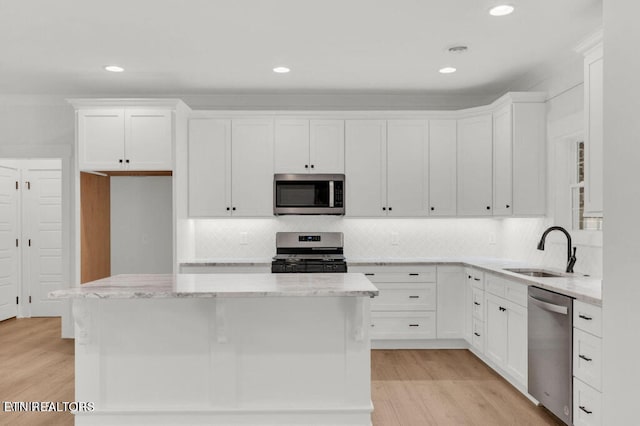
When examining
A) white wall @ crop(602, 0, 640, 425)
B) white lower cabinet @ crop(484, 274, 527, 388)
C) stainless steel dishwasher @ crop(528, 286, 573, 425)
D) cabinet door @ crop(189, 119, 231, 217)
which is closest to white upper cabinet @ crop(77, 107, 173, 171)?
cabinet door @ crop(189, 119, 231, 217)

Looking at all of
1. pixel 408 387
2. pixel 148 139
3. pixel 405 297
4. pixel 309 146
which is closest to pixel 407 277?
pixel 405 297

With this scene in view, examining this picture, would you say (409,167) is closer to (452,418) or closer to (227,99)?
(227,99)

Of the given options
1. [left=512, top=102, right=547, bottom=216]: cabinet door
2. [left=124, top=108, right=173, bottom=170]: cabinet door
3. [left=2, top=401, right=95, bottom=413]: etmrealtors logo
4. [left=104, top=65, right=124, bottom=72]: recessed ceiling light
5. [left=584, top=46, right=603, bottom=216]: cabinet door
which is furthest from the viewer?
[left=124, top=108, right=173, bottom=170]: cabinet door

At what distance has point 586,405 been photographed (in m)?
2.54

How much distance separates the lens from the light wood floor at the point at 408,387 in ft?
9.77

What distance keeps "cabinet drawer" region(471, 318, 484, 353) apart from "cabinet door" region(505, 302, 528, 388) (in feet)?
1.74

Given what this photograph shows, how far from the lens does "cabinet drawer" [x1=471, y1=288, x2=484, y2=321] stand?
4094 millimetres

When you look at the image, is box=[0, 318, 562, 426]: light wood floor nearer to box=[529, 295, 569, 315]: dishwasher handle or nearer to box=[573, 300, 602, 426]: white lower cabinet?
box=[573, 300, 602, 426]: white lower cabinet

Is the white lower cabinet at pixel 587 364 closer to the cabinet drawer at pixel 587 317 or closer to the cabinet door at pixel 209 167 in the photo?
the cabinet drawer at pixel 587 317

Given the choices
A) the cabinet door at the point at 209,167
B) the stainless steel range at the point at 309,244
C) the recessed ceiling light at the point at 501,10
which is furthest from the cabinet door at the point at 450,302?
the recessed ceiling light at the point at 501,10

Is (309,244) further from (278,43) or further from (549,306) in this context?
(549,306)

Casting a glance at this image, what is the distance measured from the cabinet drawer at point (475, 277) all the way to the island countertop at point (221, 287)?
5.37ft

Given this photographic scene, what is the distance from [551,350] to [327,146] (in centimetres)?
282

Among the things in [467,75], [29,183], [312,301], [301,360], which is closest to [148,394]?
[301,360]
